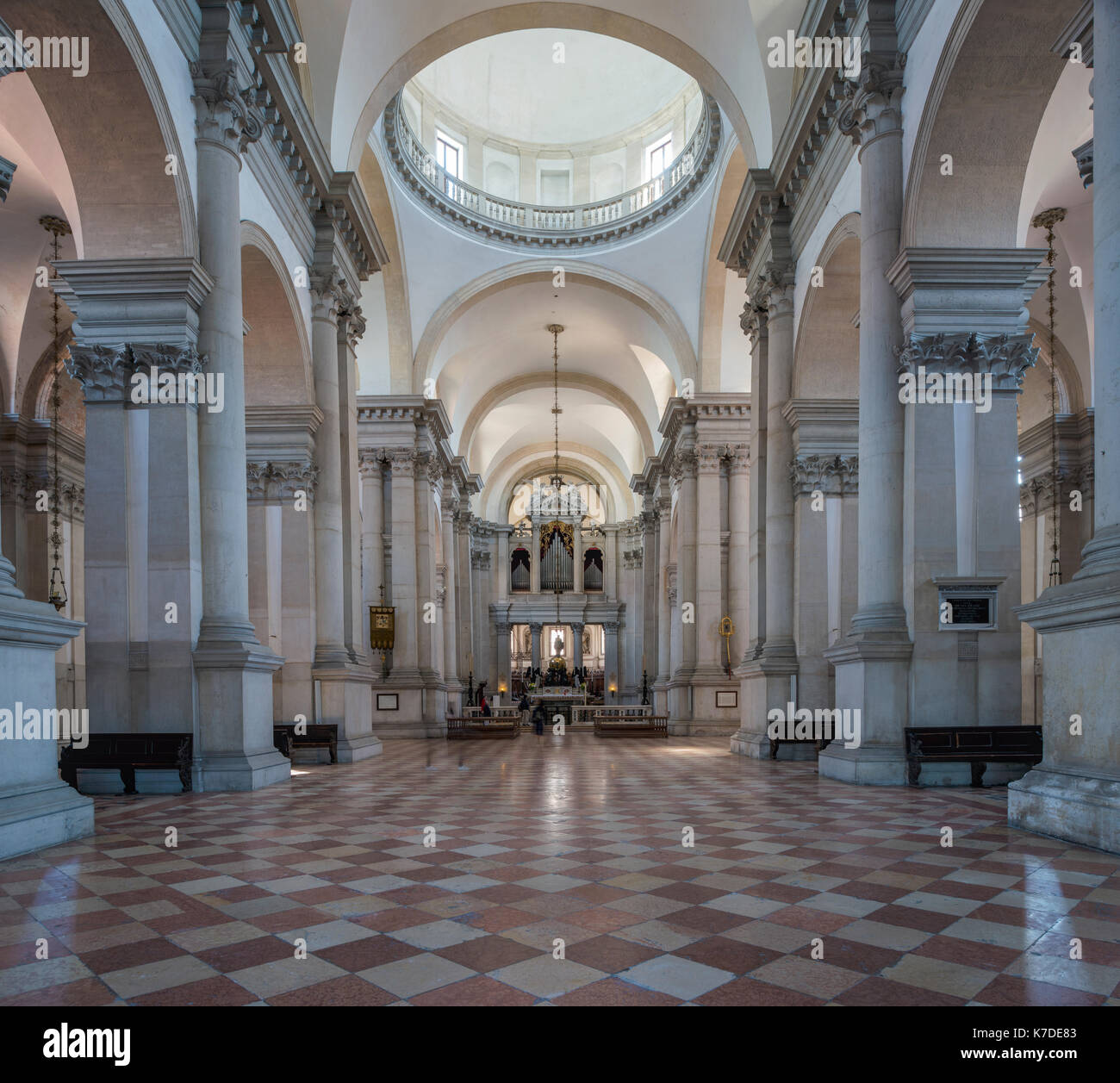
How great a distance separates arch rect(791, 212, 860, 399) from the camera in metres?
13.8

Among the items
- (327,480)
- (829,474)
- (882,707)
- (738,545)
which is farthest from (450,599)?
(882,707)

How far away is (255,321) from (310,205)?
224 centimetres

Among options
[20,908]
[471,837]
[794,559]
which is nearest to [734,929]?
[471,837]

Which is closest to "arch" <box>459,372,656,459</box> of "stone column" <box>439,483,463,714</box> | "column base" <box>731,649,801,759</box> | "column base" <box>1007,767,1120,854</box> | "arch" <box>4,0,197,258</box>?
"stone column" <box>439,483,463,714</box>

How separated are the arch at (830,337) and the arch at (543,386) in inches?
840

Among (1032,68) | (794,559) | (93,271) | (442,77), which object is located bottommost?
(794,559)

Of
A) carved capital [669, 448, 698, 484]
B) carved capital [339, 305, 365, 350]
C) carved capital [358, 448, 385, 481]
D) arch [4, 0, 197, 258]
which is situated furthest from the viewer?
carved capital [358, 448, 385, 481]

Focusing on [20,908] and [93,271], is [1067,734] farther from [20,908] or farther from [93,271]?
[93,271]

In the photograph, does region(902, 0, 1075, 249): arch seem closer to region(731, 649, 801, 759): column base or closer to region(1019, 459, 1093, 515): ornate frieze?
region(731, 649, 801, 759): column base

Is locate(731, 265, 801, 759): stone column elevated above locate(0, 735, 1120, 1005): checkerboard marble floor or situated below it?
above

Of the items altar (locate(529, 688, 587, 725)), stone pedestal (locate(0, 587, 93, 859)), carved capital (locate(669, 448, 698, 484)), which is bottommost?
altar (locate(529, 688, 587, 725))

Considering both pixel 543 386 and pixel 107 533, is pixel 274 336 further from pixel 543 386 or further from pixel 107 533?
pixel 543 386

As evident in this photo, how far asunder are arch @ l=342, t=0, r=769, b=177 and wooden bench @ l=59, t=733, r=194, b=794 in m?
11.4
